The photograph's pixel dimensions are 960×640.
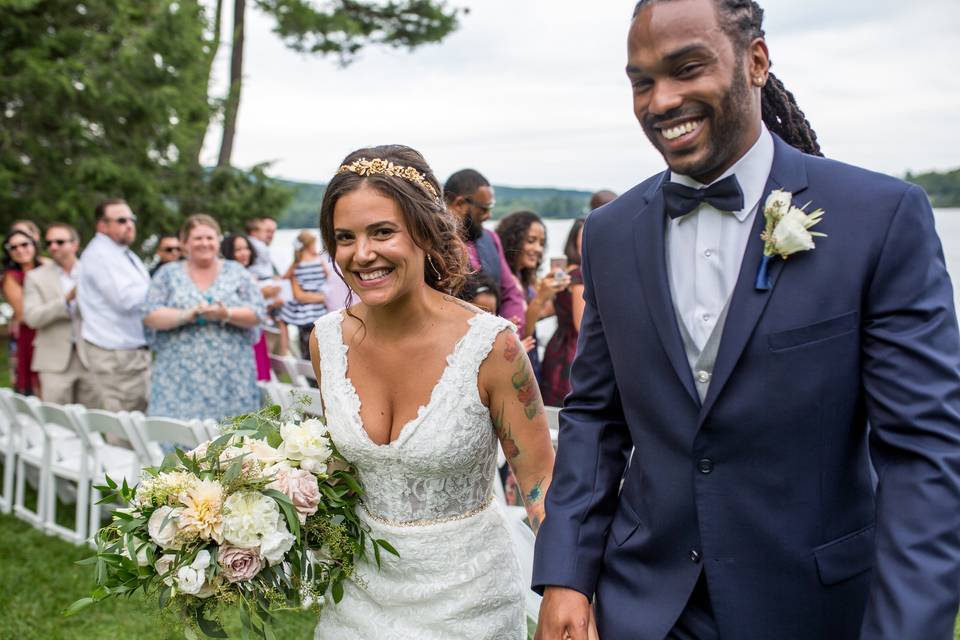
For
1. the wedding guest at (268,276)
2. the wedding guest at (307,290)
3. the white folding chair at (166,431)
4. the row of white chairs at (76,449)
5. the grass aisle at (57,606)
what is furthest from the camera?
the wedding guest at (268,276)

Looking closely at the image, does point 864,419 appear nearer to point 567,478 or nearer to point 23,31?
point 567,478

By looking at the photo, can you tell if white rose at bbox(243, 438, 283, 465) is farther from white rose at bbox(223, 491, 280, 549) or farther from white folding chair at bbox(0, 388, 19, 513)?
white folding chair at bbox(0, 388, 19, 513)

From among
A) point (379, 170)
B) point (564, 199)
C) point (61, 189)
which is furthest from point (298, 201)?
point (379, 170)

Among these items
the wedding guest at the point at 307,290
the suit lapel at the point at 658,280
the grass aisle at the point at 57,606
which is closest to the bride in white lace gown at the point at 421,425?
the suit lapel at the point at 658,280

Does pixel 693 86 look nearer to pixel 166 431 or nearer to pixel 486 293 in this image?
pixel 486 293

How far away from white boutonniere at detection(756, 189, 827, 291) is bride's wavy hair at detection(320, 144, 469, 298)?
1.27 m

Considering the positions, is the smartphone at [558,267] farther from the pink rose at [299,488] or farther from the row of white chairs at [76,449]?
the pink rose at [299,488]

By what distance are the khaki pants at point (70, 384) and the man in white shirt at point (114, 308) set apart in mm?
366

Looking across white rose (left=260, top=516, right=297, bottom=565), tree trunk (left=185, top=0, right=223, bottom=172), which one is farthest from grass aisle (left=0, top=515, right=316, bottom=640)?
tree trunk (left=185, top=0, right=223, bottom=172)

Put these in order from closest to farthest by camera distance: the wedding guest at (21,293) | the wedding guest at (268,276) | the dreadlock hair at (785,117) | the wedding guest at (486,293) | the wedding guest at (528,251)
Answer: the dreadlock hair at (785,117) < the wedding guest at (486,293) < the wedding guest at (528,251) < the wedding guest at (21,293) < the wedding guest at (268,276)

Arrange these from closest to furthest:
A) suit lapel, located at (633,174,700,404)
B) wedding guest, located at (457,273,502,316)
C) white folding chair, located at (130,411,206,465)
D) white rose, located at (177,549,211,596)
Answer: suit lapel, located at (633,174,700,404), white rose, located at (177,549,211,596), wedding guest, located at (457,273,502,316), white folding chair, located at (130,411,206,465)

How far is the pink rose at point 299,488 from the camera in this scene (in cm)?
279

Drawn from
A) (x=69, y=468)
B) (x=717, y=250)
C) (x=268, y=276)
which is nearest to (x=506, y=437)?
(x=717, y=250)

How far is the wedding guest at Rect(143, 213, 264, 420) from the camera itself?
23.5 ft
